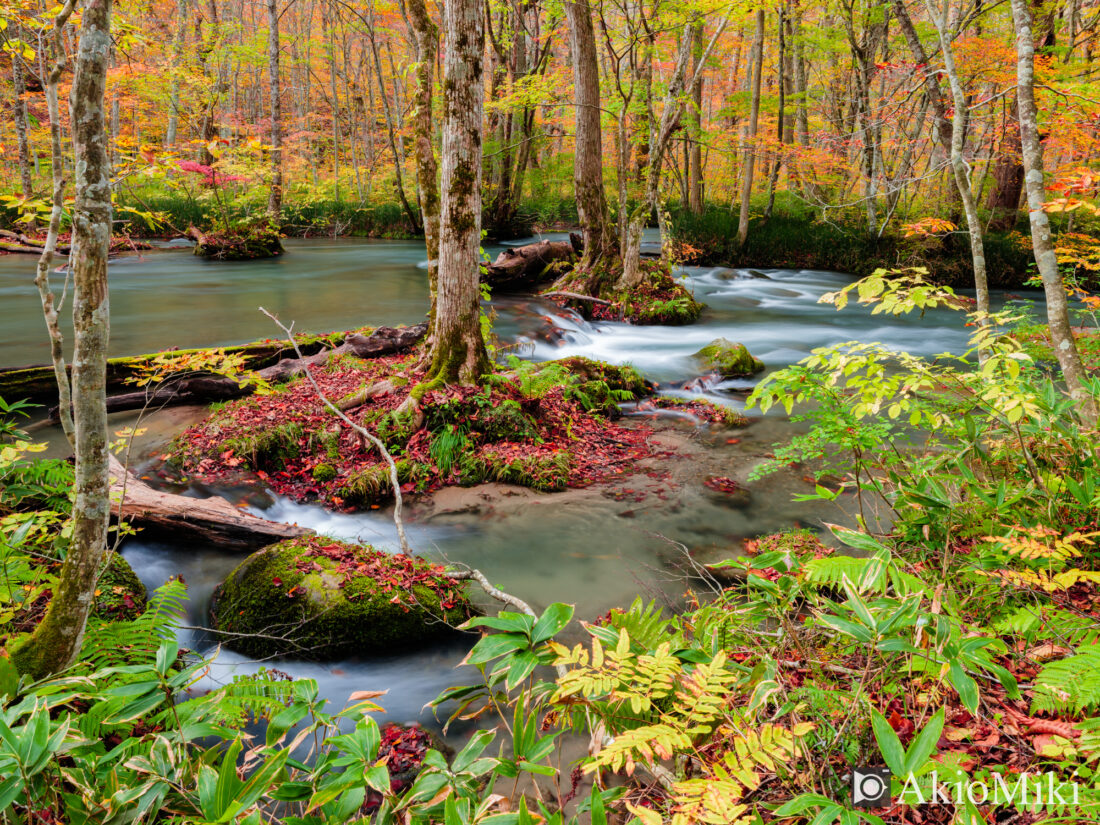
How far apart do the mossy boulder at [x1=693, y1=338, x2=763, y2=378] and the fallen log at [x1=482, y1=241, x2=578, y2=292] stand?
4921mm

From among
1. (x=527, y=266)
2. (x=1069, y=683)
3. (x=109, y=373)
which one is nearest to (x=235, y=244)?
(x=527, y=266)

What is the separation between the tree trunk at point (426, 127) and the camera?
6410 millimetres

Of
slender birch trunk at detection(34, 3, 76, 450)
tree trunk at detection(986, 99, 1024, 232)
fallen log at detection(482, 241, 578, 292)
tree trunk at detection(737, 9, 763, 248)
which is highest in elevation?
tree trunk at detection(737, 9, 763, 248)

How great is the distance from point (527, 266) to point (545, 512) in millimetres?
8852

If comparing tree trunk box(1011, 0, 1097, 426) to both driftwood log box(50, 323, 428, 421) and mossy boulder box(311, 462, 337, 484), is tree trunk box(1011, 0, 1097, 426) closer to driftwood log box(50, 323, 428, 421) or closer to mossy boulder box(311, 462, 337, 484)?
mossy boulder box(311, 462, 337, 484)

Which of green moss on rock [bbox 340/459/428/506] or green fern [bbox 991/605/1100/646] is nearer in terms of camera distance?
green fern [bbox 991/605/1100/646]

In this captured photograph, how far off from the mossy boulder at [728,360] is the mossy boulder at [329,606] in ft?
20.9

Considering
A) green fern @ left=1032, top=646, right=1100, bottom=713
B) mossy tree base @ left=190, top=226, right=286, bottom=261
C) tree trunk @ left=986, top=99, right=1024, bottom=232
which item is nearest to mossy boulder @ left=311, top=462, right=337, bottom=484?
green fern @ left=1032, top=646, right=1100, bottom=713

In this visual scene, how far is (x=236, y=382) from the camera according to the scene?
6359mm

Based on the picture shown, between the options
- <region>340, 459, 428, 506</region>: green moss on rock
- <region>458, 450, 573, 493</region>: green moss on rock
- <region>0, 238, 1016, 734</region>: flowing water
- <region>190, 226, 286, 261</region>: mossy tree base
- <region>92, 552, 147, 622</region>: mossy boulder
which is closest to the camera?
<region>92, 552, 147, 622</region>: mossy boulder

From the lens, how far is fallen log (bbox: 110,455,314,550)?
14.8ft

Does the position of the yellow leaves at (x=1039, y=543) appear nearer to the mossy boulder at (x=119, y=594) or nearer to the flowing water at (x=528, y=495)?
the flowing water at (x=528, y=495)

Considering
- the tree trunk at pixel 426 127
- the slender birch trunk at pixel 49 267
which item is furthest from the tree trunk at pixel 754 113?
the slender birch trunk at pixel 49 267

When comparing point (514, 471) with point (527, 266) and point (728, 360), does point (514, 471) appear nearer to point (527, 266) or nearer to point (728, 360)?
point (728, 360)
